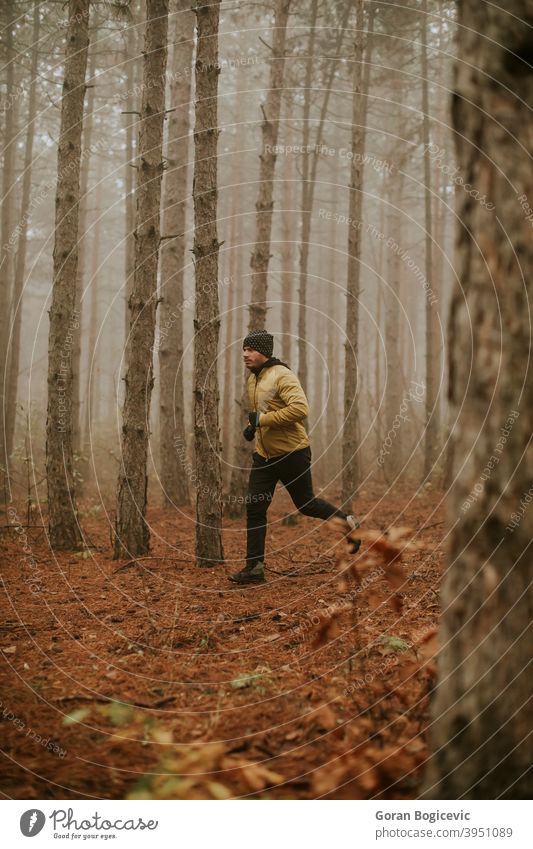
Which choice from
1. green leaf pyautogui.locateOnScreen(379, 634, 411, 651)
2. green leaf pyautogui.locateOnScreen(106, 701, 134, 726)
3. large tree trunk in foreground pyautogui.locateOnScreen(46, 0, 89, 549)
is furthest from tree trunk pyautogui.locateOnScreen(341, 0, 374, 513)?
green leaf pyautogui.locateOnScreen(106, 701, 134, 726)

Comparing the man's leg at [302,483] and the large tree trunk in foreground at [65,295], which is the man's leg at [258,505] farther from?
the large tree trunk in foreground at [65,295]

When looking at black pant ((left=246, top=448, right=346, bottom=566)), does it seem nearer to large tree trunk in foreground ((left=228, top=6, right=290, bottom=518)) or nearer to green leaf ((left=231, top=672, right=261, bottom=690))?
green leaf ((left=231, top=672, right=261, bottom=690))

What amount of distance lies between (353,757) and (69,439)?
6383 millimetres

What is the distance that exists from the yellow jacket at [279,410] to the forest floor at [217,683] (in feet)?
4.93

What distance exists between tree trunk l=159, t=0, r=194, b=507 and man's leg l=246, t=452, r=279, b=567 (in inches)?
205

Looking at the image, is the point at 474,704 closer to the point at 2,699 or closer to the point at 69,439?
the point at 2,699

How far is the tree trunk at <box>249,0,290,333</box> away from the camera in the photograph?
10.5 metres

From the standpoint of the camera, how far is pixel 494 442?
2324 millimetres

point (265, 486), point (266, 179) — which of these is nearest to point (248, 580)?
point (265, 486)

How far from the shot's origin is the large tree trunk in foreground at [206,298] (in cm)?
695

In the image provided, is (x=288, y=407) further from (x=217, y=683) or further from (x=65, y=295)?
(x=65, y=295)

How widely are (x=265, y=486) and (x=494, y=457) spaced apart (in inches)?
177

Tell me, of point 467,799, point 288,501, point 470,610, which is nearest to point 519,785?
point 467,799

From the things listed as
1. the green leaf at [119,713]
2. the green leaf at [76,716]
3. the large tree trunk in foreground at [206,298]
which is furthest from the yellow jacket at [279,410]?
the green leaf at [76,716]
